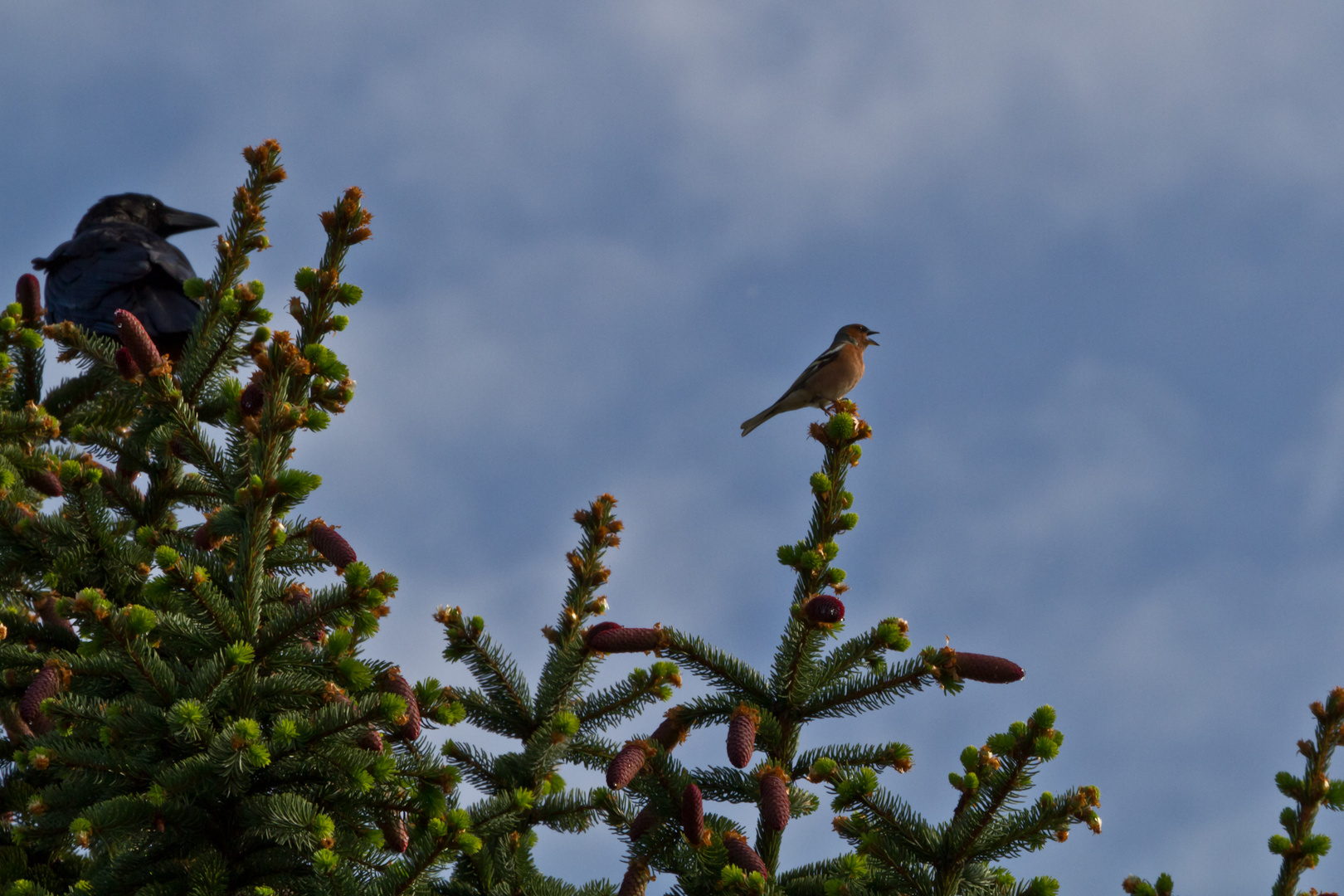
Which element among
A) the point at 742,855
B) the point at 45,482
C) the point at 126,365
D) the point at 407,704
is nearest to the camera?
the point at 407,704

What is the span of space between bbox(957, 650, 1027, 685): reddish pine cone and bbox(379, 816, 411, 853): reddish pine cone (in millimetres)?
1803

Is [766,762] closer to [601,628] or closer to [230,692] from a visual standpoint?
[601,628]

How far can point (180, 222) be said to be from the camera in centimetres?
921

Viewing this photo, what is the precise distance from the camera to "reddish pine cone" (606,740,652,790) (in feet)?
10.6

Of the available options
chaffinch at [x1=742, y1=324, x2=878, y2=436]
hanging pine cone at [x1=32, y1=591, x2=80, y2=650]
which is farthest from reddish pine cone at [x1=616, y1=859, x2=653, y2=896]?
chaffinch at [x1=742, y1=324, x2=878, y2=436]

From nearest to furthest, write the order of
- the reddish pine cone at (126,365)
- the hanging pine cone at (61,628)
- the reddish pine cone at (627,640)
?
the reddish pine cone at (627,640)
the reddish pine cone at (126,365)
the hanging pine cone at (61,628)

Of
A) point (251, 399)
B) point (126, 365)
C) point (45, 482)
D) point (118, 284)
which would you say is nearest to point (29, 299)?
point (118, 284)

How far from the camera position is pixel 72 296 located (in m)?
6.55

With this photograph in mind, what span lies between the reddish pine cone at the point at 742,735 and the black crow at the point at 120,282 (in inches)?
147

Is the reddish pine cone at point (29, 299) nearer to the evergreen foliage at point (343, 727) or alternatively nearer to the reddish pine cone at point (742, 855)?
the evergreen foliage at point (343, 727)

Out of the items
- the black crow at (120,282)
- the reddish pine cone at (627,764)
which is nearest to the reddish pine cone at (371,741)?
the reddish pine cone at (627,764)

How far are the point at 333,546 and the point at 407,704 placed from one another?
0.68 metres

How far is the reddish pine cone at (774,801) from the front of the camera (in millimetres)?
3285

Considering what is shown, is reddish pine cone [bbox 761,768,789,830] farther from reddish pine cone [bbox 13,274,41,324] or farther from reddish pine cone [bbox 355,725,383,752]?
reddish pine cone [bbox 13,274,41,324]
